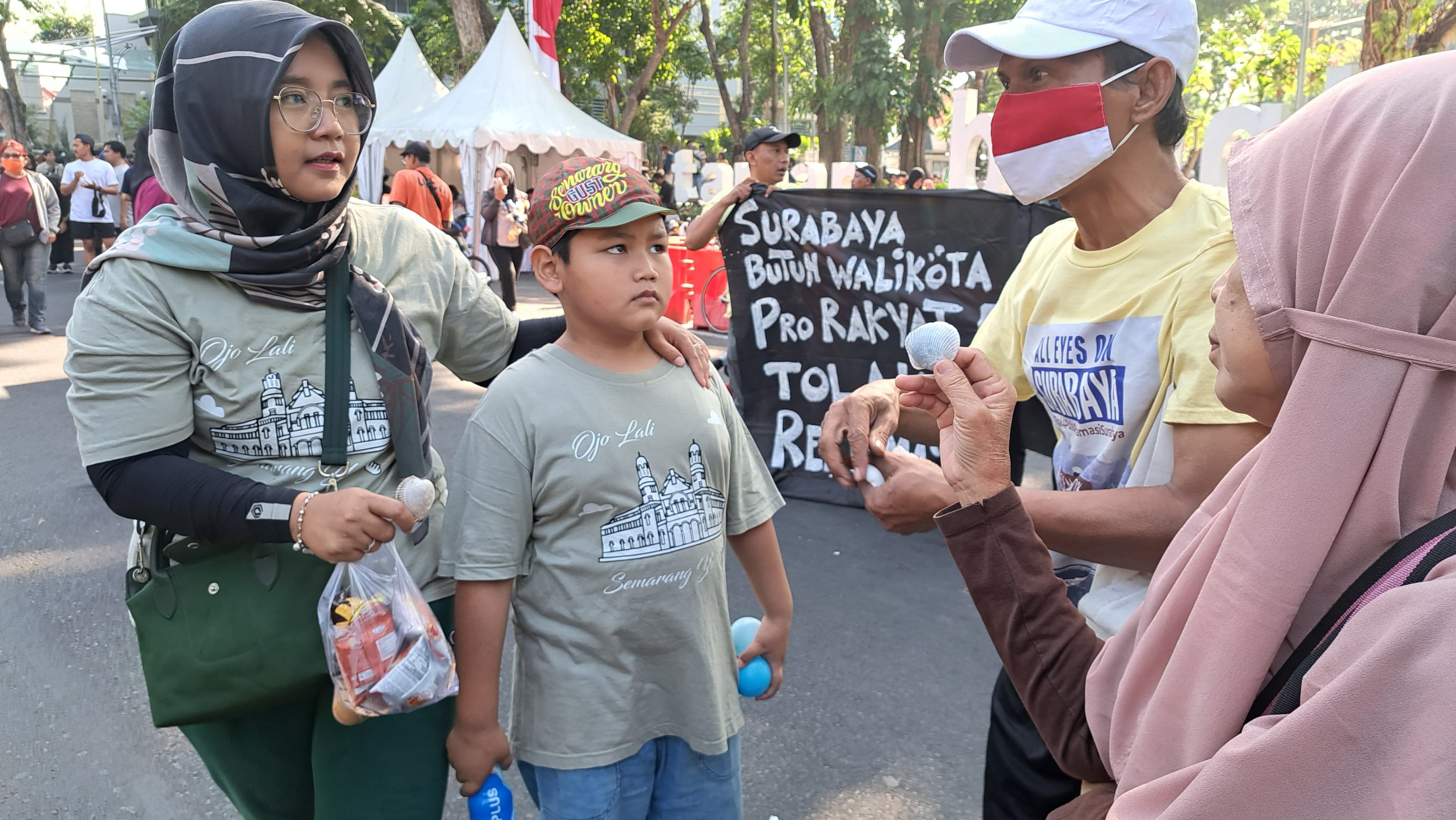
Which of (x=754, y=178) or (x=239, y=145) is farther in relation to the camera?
(x=754, y=178)

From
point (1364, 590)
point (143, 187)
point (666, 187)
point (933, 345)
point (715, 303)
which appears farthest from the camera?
point (666, 187)

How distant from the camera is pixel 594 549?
1863 mm

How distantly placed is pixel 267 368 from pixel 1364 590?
161 cm

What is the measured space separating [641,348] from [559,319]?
44cm

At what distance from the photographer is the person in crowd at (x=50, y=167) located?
19.4 m

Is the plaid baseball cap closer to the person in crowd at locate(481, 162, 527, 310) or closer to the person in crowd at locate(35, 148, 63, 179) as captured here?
the person in crowd at locate(481, 162, 527, 310)

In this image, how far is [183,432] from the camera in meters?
1.68

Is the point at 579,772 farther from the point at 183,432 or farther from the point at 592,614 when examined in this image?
the point at 183,432

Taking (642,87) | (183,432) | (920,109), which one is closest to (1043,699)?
(183,432)

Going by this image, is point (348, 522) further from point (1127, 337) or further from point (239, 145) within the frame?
point (1127, 337)

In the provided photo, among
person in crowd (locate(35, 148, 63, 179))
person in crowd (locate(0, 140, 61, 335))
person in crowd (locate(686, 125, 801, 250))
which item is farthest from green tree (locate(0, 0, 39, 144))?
person in crowd (locate(686, 125, 801, 250))

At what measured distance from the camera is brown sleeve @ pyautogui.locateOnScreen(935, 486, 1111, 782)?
1.40m

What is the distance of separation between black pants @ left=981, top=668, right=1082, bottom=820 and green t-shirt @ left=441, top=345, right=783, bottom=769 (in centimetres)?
55

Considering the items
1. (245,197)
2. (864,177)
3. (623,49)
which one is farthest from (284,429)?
(623,49)
